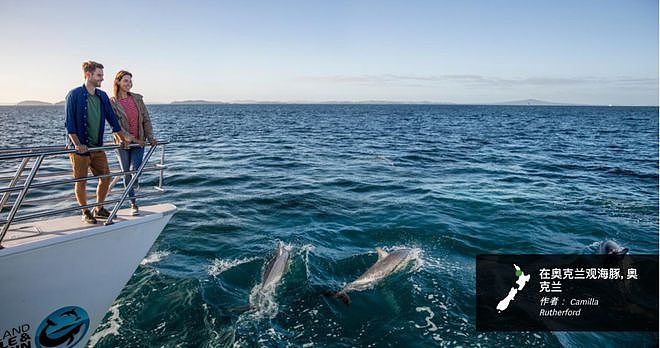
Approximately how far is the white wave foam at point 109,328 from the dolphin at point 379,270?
4.21 metres

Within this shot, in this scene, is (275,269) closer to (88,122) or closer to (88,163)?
(88,163)

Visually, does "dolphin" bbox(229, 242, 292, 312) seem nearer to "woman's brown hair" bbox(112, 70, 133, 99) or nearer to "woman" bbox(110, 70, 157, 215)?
"woman" bbox(110, 70, 157, 215)

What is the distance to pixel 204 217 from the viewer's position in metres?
14.4

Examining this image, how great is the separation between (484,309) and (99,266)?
753 cm

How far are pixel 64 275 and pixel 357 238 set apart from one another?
8113 millimetres

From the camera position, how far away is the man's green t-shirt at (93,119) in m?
6.75

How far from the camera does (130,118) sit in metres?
7.74

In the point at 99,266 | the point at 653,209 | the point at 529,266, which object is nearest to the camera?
the point at 99,266

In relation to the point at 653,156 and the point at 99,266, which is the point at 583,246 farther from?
the point at 653,156

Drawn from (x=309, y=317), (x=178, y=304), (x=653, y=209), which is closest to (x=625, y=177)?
(x=653, y=209)
